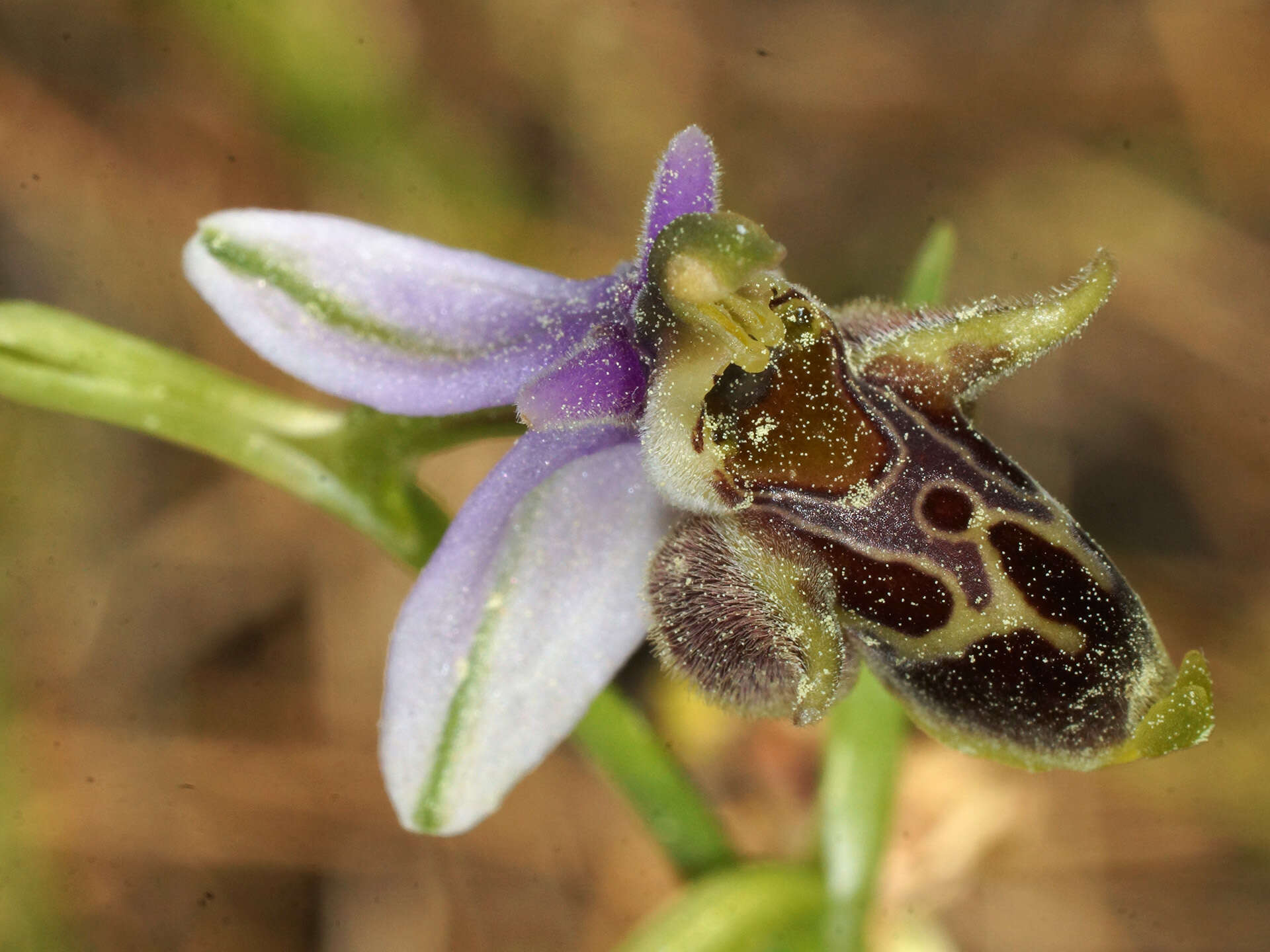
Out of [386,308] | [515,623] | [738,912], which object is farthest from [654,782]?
[386,308]

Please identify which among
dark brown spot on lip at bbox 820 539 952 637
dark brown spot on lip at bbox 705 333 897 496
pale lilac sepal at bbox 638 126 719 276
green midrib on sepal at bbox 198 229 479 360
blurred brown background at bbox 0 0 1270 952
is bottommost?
blurred brown background at bbox 0 0 1270 952

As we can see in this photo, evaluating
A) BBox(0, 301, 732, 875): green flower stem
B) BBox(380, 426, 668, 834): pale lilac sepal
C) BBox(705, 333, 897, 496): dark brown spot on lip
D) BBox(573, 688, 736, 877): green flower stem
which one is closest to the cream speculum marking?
BBox(705, 333, 897, 496): dark brown spot on lip

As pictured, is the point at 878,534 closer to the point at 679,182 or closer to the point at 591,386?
the point at 591,386

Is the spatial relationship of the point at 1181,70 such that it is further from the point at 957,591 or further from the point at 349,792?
the point at 349,792

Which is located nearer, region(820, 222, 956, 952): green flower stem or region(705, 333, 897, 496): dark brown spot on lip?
region(705, 333, 897, 496): dark brown spot on lip

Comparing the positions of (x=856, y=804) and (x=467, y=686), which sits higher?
A: (x=467, y=686)

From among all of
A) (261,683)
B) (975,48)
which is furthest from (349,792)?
Answer: (975,48)

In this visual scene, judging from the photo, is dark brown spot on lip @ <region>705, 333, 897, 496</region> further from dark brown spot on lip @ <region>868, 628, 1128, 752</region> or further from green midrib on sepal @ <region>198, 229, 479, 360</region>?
green midrib on sepal @ <region>198, 229, 479, 360</region>
